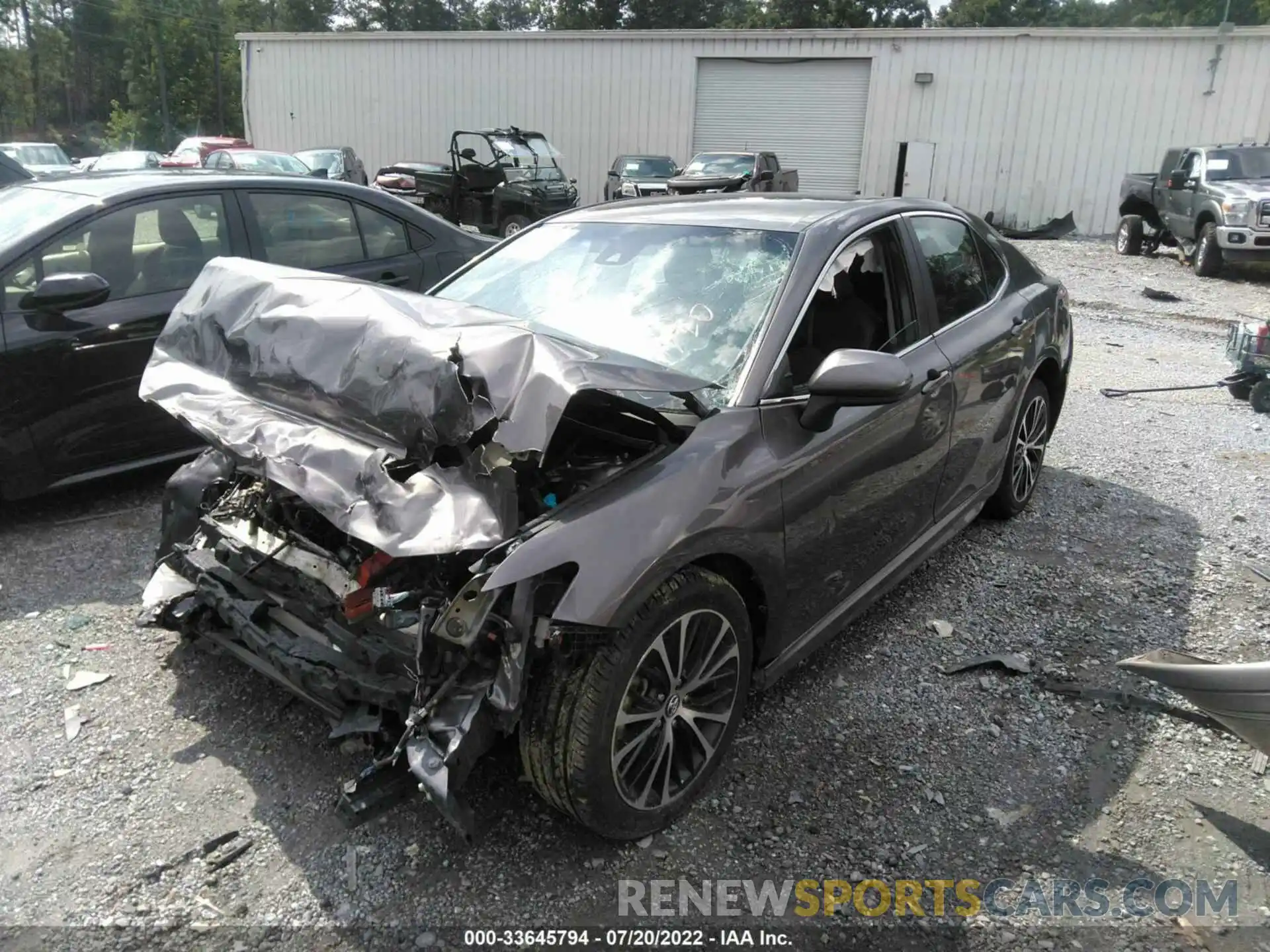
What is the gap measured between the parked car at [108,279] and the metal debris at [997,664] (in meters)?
3.97

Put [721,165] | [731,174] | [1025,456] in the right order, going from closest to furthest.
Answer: [1025,456]
[731,174]
[721,165]

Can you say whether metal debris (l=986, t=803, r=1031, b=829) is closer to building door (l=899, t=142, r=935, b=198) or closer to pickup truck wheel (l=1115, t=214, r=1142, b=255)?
pickup truck wheel (l=1115, t=214, r=1142, b=255)

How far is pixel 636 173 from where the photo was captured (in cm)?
2041

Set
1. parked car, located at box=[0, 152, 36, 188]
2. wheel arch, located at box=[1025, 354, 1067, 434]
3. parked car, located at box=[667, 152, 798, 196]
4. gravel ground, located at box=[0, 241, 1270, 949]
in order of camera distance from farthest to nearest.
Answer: parked car, located at box=[667, 152, 798, 196]
parked car, located at box=[0, 152, 36, 188]
wheel arch, located at box=[1025, 354, 1067, 434]
gravel ground, located at box=[0, 241, 1270, 949]

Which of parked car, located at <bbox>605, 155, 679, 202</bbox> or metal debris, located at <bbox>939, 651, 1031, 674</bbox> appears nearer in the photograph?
metal debris, located at <bbox>939, 651, 1031, 674</bbox>

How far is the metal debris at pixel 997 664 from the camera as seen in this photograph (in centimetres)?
345

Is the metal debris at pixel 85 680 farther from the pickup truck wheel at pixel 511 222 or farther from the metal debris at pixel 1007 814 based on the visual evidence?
the pickup truck wheel at pixel 511 222

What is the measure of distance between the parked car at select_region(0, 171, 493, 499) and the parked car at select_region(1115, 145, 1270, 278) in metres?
13.2

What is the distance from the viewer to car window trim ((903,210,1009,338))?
3.66 m

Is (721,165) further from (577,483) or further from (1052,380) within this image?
(577,483)

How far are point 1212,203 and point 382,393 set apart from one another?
15087 mm

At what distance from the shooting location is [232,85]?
5919cm

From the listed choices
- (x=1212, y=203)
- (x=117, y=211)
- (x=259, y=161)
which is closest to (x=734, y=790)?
(x=117, y=211)

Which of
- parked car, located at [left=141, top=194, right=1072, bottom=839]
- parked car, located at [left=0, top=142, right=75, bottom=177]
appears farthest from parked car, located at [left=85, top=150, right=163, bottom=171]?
parked car, located at [left=141, top=194, right=1072, bottom=839]
